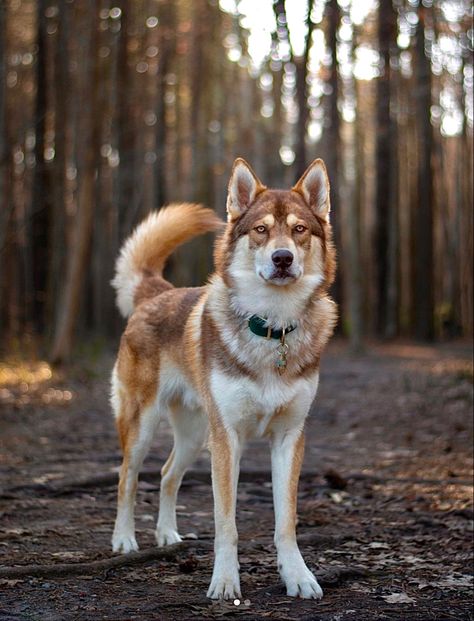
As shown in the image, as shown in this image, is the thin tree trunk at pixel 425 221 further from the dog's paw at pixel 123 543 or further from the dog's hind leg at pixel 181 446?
the dog's paw at pixel 123 543

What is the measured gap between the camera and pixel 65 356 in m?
14.4

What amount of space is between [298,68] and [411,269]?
418 inches

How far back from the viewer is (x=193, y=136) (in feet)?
88.7

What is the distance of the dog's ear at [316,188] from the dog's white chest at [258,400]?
1.03 metres

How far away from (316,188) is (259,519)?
A: 2.36 m

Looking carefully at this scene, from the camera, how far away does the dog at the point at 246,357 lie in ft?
15.0

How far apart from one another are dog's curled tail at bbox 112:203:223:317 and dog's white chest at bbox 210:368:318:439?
5.25 ft

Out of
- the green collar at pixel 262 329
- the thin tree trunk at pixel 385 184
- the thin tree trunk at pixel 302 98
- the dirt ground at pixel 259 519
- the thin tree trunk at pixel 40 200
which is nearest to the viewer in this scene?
the dirt ground at pixel 259 519

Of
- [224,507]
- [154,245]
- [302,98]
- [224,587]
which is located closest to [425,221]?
[302,98]

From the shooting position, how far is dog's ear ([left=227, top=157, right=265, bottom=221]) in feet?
16.4

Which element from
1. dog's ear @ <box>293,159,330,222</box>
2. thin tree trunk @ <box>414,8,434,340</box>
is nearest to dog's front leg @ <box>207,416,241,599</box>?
dog's ear @ <box>293,159,330,222</box>

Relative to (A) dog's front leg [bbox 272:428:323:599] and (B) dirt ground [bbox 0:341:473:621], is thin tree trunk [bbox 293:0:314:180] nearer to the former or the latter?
(B) dirt ground [bbox 0:341:473:621]

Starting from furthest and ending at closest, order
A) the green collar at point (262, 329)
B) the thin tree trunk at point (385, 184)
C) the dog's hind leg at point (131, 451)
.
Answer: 1. the thin tree trunk at point (385, 184)
2. the dog's hind leg at point (131, 451)
3. the green collar at point (262, 329)

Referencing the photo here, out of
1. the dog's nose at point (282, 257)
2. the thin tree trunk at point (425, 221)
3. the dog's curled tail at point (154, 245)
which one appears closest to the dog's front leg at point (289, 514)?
the dog's nose at point (282, 257)
